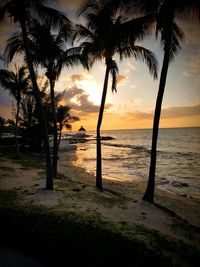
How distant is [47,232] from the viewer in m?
3.99

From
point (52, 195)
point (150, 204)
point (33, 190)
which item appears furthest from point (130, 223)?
point (33, 190)

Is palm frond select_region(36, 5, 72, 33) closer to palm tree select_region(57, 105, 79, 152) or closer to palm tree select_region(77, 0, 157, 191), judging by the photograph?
palm tree select_region(77, 0, 157, 191)

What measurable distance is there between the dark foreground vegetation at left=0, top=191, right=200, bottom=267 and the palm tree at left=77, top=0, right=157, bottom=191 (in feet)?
18.7

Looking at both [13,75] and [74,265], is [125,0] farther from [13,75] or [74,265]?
[13,75]

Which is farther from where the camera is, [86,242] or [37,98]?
[37,98]

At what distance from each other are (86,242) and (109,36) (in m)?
7.58

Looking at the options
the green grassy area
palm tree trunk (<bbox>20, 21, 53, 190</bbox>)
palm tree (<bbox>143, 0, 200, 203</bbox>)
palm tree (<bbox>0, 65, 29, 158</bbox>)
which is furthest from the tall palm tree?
palm tree (<bbox>0, 65, 29, 158</bbox>)

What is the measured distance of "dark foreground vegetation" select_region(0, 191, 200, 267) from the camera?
3240 mm

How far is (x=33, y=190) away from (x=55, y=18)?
8.00 meters

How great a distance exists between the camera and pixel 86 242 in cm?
367

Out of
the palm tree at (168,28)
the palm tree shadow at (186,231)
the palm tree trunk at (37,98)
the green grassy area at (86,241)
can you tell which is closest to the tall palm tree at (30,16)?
the palm tree trunk at (37,98)

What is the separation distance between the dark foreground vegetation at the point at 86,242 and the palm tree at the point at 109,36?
225 inches

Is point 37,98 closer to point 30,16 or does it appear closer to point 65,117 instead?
point 30,16

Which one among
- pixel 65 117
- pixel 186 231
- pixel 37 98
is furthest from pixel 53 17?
pixel 65 117
